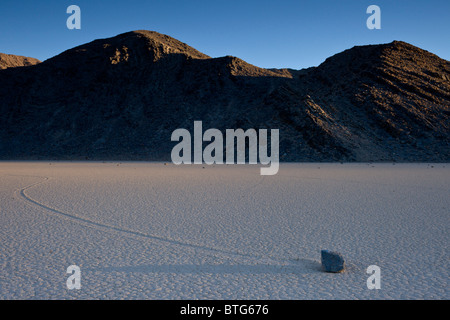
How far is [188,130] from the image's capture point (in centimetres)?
4788

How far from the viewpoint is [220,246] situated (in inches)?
223

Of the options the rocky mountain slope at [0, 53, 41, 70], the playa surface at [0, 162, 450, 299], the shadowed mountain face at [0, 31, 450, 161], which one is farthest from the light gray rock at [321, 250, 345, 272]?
the rocky mountain slope at [0, 53, 41, 70]

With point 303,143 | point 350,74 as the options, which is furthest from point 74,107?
point 350,74

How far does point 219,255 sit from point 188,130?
43.2 metres

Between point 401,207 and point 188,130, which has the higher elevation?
point 188,130

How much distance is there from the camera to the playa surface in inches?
159

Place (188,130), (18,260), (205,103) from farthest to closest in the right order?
(205,103) < (188,130) < (18,260)

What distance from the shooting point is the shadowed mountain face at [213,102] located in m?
39.4

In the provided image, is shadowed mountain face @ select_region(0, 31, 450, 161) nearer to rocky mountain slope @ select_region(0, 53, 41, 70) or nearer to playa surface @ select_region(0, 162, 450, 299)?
rocky mountain slope @ select_region(0, 53, 41, 70)

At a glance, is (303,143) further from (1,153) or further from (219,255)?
(1,153)

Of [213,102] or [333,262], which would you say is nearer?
[333,262]

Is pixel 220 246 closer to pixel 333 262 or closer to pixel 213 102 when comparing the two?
pixel 333 262

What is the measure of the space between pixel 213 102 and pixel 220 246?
153 feet

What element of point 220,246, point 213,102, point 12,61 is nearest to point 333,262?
point 220,246
